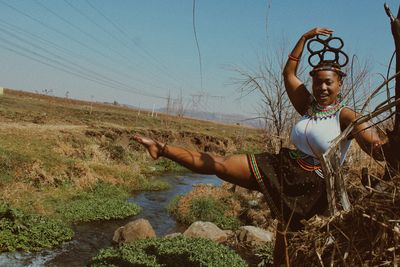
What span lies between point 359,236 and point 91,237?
407 inches

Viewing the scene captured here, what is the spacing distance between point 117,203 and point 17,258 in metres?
5.37

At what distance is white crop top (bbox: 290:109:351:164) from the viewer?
3016 millimetres

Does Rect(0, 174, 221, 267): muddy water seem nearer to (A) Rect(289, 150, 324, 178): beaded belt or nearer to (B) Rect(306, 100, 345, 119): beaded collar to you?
(A) Rect(289, 150, 324, 178): beaded belt

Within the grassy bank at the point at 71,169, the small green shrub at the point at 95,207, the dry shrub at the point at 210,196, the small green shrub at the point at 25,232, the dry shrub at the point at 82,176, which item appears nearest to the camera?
the small green shrub at the point at 25,232

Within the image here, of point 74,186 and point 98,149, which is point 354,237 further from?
point 98,149

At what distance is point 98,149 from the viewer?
66.7ft

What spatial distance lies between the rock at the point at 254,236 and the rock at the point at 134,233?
2736 mm

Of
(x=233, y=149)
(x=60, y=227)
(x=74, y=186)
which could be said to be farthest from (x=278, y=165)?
(x=233, y=149)

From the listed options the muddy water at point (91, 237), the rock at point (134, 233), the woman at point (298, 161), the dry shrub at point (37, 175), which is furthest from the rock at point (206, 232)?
the woman at point (298, 161)

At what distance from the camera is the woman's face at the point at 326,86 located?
122 inches

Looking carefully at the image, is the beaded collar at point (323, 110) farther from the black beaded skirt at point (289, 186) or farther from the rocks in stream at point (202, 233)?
the rocks in stream at point (202, 233)

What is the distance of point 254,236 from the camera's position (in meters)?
11.7

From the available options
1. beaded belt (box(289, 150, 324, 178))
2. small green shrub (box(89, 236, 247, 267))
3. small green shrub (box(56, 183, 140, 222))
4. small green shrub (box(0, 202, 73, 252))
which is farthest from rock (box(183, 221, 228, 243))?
beaded belt (box(289, 150, 324, 178))

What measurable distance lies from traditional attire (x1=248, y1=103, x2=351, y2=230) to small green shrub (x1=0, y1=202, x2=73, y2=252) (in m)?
8.13
